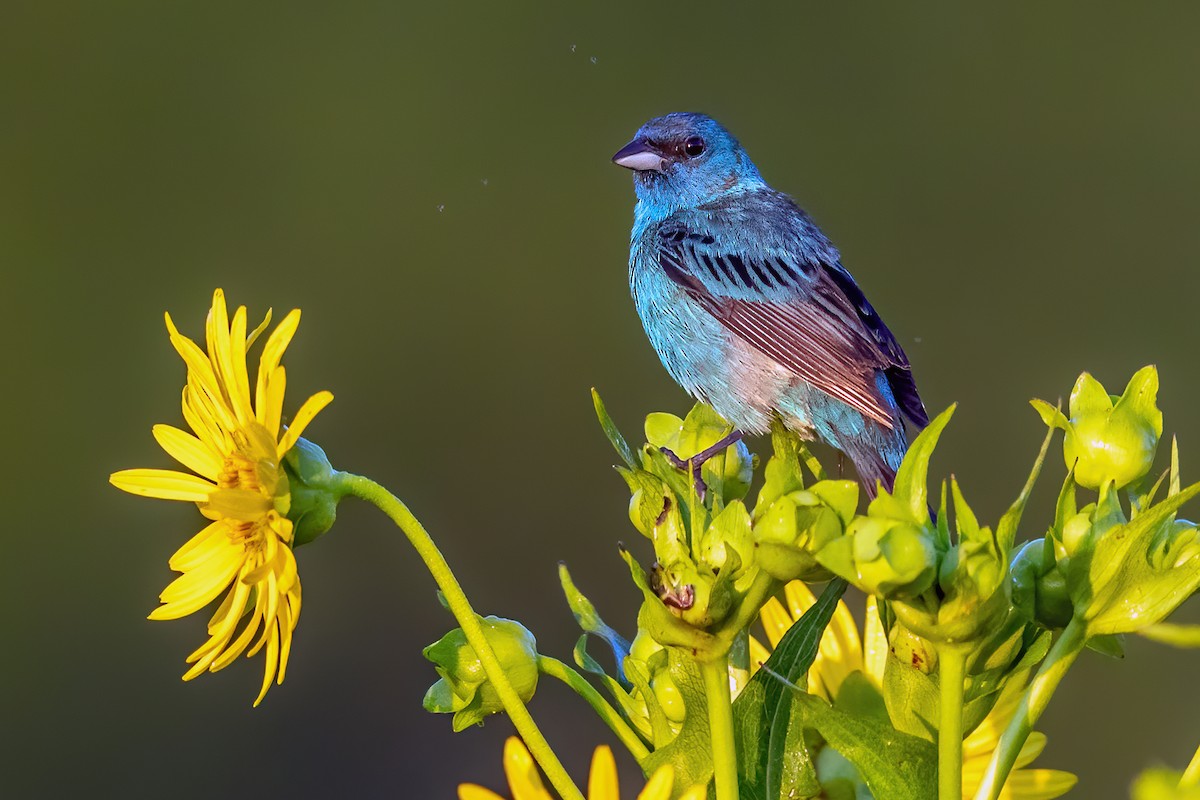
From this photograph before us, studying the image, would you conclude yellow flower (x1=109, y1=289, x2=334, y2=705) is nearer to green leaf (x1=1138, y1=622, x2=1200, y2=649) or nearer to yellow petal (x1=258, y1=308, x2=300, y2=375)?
yellow petal (x1=258, y1=308, x2=300, y2=375)

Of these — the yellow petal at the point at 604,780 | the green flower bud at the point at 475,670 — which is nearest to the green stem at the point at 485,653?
the green flower bud at the point at 475,670

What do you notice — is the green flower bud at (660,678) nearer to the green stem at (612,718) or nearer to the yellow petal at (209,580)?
the green stem at (612,718)

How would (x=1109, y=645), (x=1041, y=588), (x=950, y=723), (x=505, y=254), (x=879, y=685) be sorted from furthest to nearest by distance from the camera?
(x=505, y=254)
(x=879, y=685)
(x=1109, y=645)
(x=1041, y=588)
(x=950, y=723)

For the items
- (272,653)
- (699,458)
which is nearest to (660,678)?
(699,458)

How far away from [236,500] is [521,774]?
0.46 m

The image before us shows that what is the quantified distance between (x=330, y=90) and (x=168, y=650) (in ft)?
10.5

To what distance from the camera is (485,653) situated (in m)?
1.42

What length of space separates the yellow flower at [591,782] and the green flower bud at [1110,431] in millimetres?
530

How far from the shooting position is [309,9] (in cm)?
791

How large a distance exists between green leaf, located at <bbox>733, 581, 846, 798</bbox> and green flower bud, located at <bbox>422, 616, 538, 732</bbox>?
252mm

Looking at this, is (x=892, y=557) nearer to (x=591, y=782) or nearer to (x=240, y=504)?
(x=591, y=782)

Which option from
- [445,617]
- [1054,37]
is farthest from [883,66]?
[445,617]

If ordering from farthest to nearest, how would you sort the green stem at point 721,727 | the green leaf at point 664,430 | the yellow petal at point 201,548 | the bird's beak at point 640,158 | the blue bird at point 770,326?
the bird's beak at point 640,158 → the blue bird at point 770,326 → the green leaf at point 664,430 → the yellow petal at point 201,548 → the green stem at point 721,727

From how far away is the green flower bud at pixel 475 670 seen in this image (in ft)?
5.10
